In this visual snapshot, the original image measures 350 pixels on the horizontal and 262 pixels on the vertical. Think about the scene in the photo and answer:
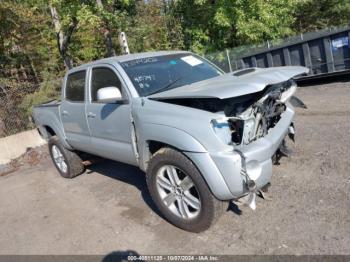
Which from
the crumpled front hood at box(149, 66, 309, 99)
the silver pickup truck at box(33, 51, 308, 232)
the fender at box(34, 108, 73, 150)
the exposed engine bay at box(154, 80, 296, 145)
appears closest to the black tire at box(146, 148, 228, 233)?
the silver pickup truck at box(33, 51, 308, 232)

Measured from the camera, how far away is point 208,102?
12.0ft

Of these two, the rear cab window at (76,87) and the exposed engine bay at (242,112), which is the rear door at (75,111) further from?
the exposed engine bay at (242,112)

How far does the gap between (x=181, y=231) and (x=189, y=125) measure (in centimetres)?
123

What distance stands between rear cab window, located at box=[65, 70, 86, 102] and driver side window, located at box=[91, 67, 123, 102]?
0.32 metres

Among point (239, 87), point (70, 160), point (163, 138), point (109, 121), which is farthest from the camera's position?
point (70, 160)

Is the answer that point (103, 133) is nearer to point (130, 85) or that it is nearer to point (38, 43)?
Answer: point (130, 85)

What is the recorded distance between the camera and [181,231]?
401cm

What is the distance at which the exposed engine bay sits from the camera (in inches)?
138

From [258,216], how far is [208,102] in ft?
4.49

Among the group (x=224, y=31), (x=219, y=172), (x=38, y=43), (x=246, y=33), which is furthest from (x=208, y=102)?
(x=38, y=43)

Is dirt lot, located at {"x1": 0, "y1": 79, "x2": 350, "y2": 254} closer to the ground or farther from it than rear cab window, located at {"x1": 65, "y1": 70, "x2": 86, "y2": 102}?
closer to the ground

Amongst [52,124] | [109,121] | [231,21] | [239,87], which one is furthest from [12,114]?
[231,21]

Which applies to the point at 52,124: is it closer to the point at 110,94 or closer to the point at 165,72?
the point at 110,94

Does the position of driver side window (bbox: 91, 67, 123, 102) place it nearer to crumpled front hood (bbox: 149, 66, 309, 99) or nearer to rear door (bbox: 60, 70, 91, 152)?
rear door (bbox: 60, 70, 91, 152)
